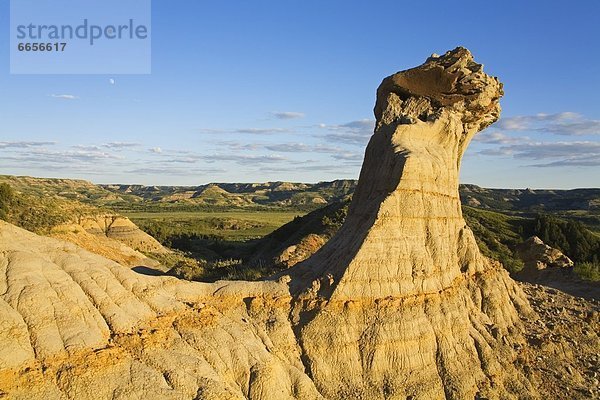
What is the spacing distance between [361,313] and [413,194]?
13.0 feet

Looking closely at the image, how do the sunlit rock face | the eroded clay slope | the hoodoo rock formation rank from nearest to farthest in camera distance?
the eroded clay slope, the hoodoo rock formation, the sunlit rock face

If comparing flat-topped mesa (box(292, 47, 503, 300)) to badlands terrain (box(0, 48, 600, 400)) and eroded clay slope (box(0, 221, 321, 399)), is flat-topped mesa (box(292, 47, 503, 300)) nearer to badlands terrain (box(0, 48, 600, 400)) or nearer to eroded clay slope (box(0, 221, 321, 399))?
badlands terrain (box(0, 48, 600, 400))

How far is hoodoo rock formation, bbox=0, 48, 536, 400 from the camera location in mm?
8922

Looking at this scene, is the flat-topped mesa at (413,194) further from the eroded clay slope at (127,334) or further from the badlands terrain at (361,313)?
the eroded clay slope at (127,334)

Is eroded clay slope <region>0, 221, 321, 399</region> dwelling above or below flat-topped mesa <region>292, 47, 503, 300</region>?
below

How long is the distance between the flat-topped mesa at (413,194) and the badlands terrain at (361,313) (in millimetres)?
54

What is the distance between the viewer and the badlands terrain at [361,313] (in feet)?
29.5

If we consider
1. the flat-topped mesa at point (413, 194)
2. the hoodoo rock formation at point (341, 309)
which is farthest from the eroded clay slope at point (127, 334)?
the flat-topped mesa at point (413, 194)

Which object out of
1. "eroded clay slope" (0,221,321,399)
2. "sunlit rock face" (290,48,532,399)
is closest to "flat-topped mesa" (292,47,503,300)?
"sunlit rock face" (290,48,532,399)

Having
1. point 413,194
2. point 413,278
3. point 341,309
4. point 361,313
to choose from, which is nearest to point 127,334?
point 341,309

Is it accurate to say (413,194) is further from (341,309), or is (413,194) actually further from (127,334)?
(127,334)

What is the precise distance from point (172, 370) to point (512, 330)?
11673 millimetres

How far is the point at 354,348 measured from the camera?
40.3 feet

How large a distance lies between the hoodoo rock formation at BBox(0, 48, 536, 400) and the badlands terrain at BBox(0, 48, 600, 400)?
4cm
